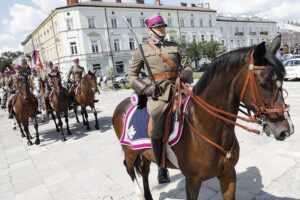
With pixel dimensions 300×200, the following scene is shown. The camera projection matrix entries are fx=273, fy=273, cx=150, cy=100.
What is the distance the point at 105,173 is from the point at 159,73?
3.35 meters

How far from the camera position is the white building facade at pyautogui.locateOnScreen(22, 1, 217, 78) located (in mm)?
40469

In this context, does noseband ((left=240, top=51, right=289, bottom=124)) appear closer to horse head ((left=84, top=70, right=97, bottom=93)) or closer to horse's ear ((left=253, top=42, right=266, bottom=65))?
horse's ear ((left=253, top=42, right=266, bottom=65))

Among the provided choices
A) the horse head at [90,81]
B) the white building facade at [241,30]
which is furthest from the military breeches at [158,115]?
the white building facade at [241,30]

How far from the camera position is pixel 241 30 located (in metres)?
64.9

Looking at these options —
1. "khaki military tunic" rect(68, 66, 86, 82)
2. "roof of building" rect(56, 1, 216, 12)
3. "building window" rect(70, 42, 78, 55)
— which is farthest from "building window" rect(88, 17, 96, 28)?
"khaki military tunic" rect(68, 66, 86, 82)

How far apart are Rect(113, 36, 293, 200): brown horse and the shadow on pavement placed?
47.0 inches

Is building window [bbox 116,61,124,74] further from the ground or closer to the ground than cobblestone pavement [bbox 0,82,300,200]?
further from the ground

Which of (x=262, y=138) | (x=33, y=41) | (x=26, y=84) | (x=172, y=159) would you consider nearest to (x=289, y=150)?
(x=262, y=138)

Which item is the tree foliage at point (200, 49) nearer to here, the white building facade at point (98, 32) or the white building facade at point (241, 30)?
the white building facade at point (98, 32)

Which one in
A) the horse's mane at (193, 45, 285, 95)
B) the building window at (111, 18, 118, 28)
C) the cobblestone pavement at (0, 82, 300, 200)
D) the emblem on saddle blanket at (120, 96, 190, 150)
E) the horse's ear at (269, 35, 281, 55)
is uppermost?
the building window at (111, 18, 118, 28)

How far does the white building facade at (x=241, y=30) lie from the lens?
6035 cm

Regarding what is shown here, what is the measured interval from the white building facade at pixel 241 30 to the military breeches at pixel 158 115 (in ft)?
193

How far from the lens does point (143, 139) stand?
3498mm

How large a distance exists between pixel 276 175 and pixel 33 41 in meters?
66.3
